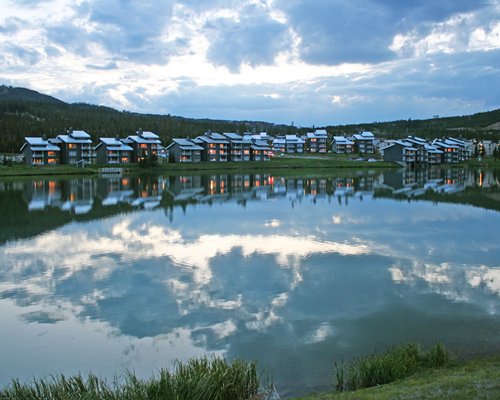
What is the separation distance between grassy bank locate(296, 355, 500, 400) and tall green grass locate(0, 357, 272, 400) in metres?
0.99

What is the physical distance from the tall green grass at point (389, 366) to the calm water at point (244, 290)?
46 centimetres

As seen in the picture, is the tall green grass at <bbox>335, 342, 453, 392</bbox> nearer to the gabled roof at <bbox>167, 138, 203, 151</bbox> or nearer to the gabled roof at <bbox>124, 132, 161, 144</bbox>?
the gabled roof at <bbox>167, 138, 203, 151</bbox>

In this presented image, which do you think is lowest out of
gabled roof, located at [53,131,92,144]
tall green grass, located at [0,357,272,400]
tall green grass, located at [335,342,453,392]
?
tall green grass, located at [335,342,453,392]

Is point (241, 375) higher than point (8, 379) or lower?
higher

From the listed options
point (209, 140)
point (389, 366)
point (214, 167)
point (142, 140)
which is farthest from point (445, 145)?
point (389, 366)

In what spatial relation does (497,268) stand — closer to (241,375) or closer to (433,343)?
(433,343)

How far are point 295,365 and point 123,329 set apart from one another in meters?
4.41

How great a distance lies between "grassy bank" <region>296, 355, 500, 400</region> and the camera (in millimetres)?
6512

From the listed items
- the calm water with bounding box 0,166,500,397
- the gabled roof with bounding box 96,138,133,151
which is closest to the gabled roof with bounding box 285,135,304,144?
the gabled roof with bounding box 96,138,133,151

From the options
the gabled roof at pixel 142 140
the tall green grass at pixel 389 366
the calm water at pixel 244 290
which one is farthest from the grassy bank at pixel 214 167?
the tall green grass at pixel 389 366

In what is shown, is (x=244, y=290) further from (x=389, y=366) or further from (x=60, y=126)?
(x=60, y=126)

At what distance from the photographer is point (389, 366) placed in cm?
828

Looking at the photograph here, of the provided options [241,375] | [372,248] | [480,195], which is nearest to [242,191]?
[480,195]

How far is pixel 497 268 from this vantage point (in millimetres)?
16641
